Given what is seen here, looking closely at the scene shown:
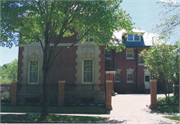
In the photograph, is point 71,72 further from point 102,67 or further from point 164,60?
point 164,60

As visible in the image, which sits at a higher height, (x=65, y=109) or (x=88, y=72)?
(x=88, y=72)

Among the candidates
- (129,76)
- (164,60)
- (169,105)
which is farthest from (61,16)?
(129,76)

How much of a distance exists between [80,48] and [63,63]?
2009 millimetres

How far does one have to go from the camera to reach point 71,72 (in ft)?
51.5

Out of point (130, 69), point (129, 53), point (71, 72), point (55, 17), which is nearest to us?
point (55, 17)

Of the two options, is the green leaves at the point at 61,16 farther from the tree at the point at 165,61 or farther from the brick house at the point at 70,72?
the brick house at the point at 70,72

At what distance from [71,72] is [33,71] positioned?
3559 mm

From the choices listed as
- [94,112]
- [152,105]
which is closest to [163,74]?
[152,105]

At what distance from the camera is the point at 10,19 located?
9.86 meters

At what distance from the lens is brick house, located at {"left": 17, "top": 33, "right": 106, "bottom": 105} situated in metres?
15.3

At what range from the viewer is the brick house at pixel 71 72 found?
15312 mm

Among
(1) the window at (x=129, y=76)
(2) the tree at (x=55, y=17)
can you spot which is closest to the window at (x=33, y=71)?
(2) the tree at (x=55, y=17)

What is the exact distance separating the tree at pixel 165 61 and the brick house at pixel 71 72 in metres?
4.17

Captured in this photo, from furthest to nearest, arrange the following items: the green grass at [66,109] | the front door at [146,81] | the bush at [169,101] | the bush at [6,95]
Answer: the front door at [146,81]
the bush at [6,95]
the bush at [169,101]
the green grass at [66,109]
